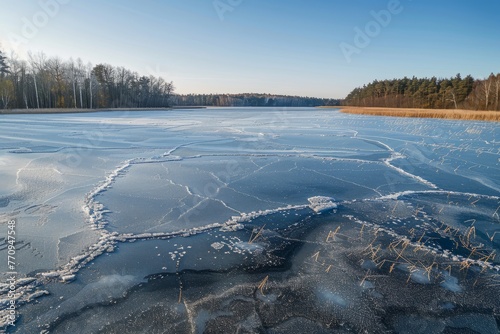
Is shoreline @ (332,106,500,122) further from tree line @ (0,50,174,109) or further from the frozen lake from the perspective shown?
tree line @ (0,50,174,109)

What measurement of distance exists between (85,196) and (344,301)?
4.85 m

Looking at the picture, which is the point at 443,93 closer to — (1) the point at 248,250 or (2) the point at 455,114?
(2) the point at 455,114

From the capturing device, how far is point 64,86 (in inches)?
1902

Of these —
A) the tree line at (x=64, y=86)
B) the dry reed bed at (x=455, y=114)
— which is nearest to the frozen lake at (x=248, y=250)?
the dry reed bed at (x=455, y=114)

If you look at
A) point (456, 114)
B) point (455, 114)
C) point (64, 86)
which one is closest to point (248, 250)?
point (456, 114)

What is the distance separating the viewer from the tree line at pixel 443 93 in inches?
1662

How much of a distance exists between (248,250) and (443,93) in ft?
204

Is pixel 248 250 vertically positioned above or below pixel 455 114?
below

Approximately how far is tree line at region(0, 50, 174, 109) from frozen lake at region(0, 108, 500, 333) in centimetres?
4560

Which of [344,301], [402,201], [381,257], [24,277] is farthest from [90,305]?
[402,201]

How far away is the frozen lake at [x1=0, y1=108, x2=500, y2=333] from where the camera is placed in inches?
98.2

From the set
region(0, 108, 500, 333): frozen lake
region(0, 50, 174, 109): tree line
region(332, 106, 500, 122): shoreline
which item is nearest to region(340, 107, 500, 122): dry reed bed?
region(332, 106, 500, 122): shoreline

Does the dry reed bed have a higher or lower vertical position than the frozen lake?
higher

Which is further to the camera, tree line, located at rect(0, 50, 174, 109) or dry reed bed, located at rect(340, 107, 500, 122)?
tree line, located at rect(0, 50, 174, 109)
